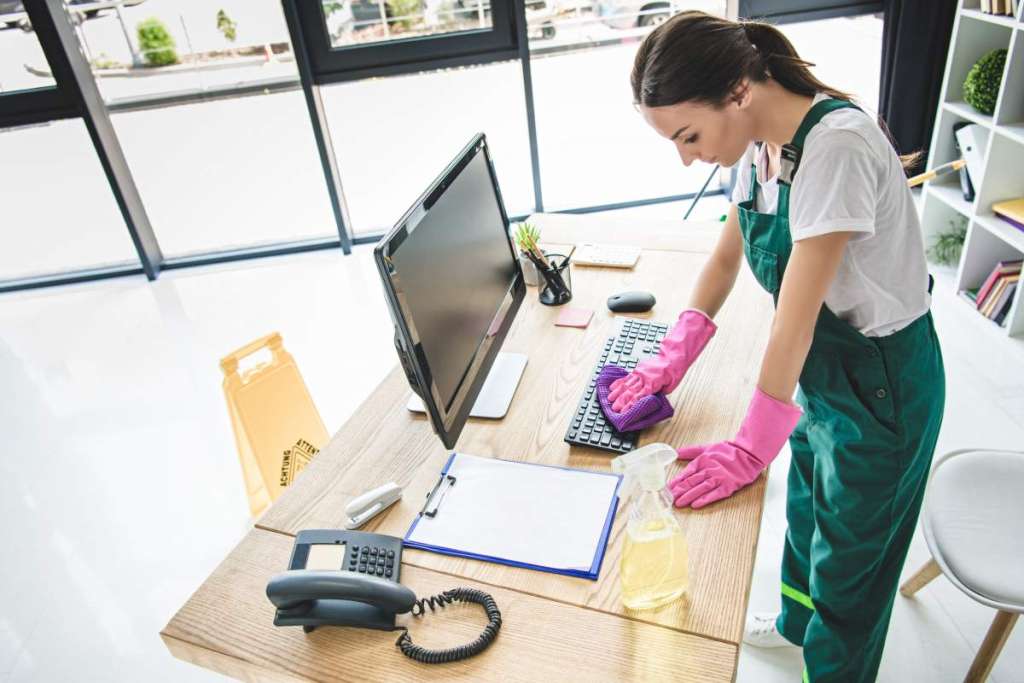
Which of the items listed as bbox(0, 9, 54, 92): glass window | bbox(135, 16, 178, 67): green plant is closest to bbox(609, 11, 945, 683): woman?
bbox(135, 16, 178, 67): green plant

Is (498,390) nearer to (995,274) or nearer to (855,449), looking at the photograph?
(855,449)

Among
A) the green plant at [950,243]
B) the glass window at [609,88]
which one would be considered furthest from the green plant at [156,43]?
the green plant at [950,243]

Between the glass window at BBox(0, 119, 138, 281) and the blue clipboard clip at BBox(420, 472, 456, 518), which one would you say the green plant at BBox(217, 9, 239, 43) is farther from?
the blue clipboard clip at BBox(420, 472, 456, 518)

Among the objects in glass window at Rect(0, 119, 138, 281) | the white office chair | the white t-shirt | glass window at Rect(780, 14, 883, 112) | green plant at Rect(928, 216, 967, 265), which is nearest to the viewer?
the white t-shirt

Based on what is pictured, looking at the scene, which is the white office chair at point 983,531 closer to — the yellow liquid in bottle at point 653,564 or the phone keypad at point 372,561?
the yellow liquid in bottle at point 653,564

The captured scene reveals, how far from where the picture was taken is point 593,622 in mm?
980

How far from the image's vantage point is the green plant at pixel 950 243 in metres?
3.15

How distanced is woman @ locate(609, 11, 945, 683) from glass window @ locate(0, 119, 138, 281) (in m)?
3.98

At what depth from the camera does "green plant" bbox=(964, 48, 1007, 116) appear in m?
2.70

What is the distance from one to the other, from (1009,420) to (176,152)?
5.07 meters

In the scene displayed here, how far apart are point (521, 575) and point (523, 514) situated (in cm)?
12

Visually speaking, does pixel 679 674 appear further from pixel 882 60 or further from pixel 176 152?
pixel 176 152

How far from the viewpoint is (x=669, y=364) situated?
135 cm

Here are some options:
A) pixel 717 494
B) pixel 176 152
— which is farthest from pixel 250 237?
pixel 717 494
